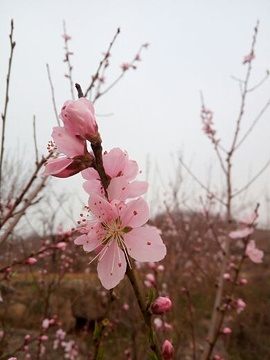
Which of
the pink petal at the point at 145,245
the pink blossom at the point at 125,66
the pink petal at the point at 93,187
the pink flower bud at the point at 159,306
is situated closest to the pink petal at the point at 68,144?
the pink petal at the point at 93,187

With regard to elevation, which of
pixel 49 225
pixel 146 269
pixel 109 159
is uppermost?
pixel 109 159

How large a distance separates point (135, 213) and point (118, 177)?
4.4 inches

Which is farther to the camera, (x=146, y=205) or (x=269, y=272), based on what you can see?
(x=269, y=272)

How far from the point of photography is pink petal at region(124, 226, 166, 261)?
75cm

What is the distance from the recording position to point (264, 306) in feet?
26.0

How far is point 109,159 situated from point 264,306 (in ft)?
28.6

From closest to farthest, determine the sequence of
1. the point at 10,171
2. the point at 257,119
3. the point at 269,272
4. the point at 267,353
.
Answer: the point at 257,119 → the point at 10,171 → the point at 267,353 → the point at 269,272

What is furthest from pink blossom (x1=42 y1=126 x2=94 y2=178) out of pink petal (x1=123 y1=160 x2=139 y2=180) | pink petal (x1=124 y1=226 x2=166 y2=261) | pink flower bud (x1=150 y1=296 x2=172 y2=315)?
pink flower bud (x1=150 y1=296 x2=172 y2=315)

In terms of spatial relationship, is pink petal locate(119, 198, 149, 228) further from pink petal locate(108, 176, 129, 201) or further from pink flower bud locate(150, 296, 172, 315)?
pink flower bud locate(150, 296, 172, 315)

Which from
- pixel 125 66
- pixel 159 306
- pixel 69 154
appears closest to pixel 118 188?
pixel 69 154

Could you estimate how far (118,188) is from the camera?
734mm

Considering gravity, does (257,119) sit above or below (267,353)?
above

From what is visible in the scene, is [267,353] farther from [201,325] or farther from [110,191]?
[110,191]

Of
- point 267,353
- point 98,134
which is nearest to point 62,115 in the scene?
point 98,134
